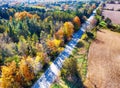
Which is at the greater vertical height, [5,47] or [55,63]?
[5,47]

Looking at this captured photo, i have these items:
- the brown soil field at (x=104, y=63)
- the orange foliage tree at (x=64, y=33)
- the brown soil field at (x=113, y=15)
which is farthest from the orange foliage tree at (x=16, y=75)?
the brown soil field at (x=113, y=15)

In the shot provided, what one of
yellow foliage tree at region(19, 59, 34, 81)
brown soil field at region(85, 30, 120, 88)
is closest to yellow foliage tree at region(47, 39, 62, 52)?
brown soil field at region(85, 30, 120, 88)

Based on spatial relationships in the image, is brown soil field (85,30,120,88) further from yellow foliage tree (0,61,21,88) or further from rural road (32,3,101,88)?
yellow foliage tree (0,61,21,88)

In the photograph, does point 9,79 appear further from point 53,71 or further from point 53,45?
point 53,45

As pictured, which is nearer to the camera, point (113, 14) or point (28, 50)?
point (28, 50)

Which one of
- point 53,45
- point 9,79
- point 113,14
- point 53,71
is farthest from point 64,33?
point 113,14

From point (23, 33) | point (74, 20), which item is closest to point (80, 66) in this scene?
point (23, 33)

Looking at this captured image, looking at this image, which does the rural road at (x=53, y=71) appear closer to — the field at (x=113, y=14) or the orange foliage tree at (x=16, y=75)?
the orange foliage tree at (x=16, y=75)

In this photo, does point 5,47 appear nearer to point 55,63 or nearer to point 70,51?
point 55,63
